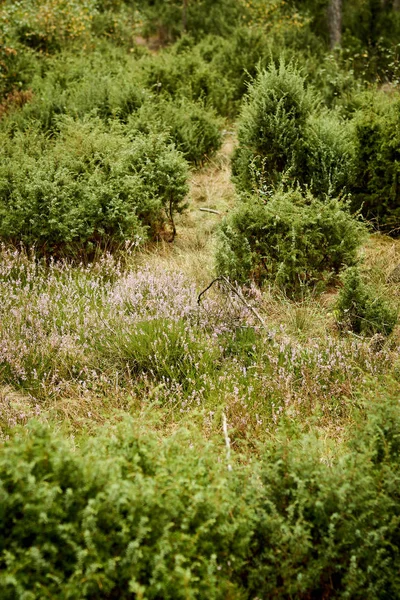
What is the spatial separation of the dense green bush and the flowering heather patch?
0.92 m

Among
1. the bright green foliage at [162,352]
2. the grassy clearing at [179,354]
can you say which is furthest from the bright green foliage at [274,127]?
the bright green foliage at [162,352]

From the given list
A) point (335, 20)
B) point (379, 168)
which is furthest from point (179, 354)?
point (335, 20)

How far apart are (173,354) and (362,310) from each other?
1.46 m

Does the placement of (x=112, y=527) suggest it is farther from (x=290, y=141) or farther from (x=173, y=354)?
(x=290, y=141)

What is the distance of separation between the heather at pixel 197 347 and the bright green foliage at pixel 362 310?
0.01 metres

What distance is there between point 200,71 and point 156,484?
333 inches

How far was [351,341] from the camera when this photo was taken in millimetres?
4035

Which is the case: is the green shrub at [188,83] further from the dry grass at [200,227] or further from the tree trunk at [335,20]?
the tree trunk at [335,20]

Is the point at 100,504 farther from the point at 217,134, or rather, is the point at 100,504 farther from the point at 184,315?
the point at 217,134

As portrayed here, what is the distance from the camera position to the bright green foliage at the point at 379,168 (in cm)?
594

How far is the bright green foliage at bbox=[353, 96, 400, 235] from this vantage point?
19.5 feet

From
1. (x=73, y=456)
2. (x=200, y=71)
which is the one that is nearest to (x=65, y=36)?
(x=200, y=71)

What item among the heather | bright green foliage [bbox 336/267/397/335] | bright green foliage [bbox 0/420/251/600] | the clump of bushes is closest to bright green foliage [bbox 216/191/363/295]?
the heather

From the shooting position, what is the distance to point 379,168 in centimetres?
600
